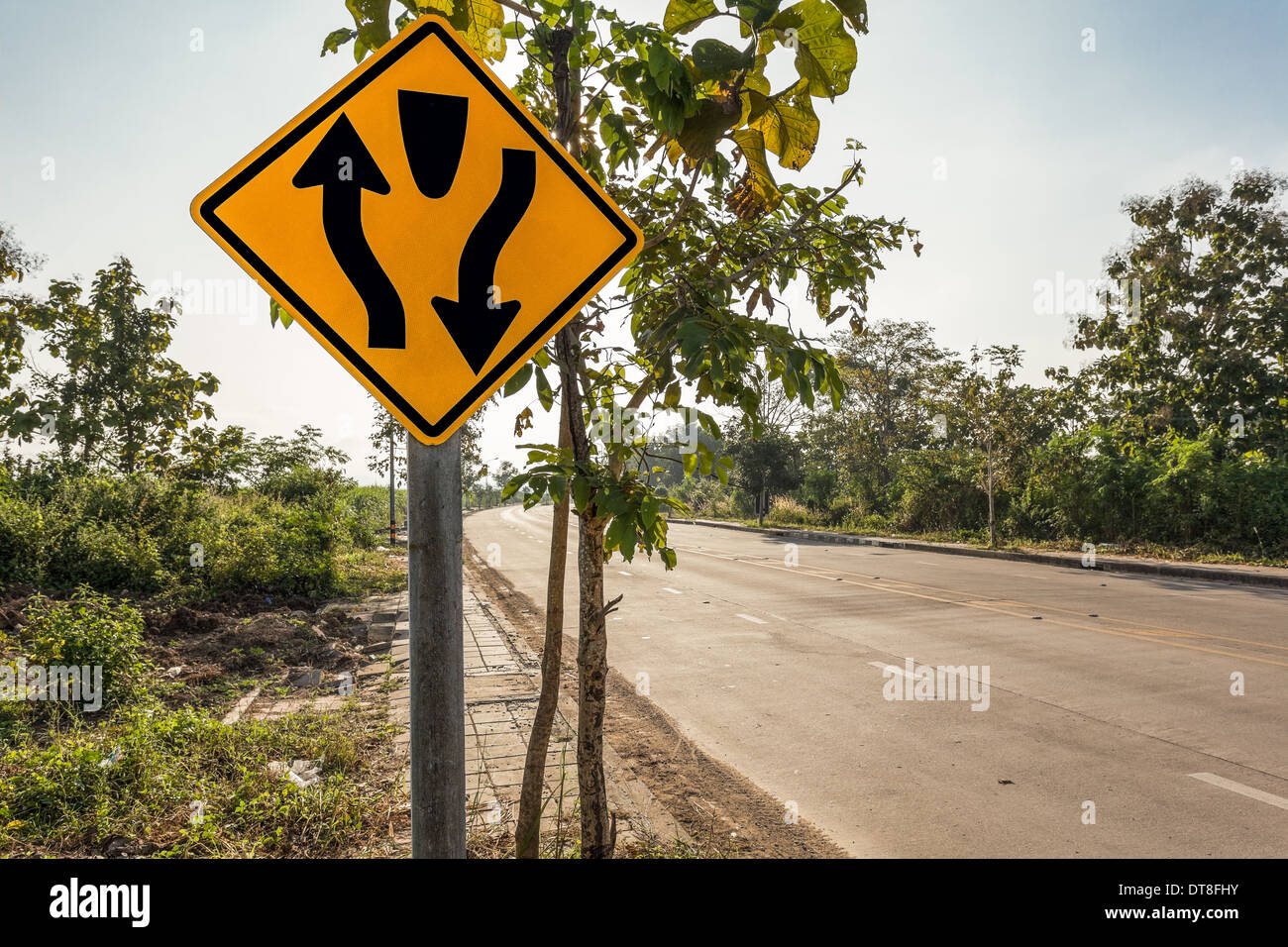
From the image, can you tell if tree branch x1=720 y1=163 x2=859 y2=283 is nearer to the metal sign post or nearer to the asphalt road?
the metal sign post

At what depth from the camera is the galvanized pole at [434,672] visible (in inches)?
67.3

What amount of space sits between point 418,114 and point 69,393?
50.9 ft

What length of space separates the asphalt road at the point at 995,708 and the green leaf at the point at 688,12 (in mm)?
3727

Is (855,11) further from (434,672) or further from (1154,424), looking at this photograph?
(1154,424)

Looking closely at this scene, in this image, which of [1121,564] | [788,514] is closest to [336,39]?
[1121,564]

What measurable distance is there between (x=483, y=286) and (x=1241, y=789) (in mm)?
5246

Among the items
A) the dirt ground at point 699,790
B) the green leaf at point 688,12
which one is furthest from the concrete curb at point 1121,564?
the green leaf at point 688,12

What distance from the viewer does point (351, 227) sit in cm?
174

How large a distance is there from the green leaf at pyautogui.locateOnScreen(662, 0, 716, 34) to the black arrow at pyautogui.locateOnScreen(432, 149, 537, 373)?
767 millimetres

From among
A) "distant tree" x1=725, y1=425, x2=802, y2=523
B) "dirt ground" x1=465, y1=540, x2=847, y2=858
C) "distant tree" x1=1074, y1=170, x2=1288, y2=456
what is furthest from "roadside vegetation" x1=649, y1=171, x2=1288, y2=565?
"dirt ground" x1=465, y1=540, x2=847, y2=858

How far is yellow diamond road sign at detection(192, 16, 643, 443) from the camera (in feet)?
5.62
